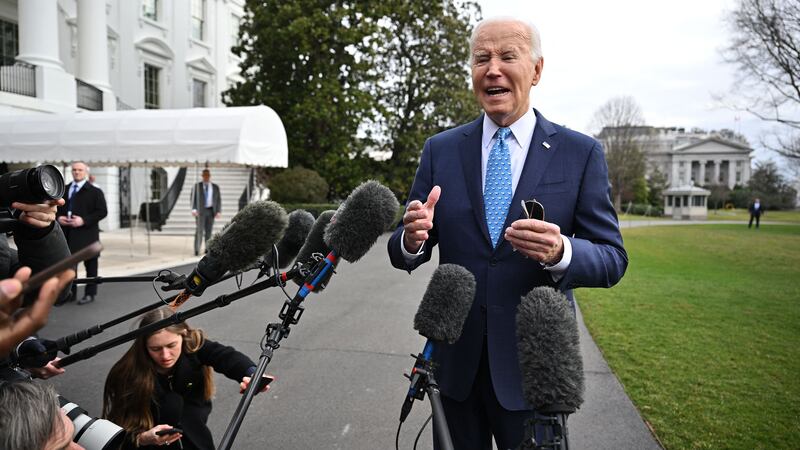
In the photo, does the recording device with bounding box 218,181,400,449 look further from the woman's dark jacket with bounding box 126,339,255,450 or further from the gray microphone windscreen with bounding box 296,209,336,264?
the woman's dark jacket with bounding box 126,339,255,450

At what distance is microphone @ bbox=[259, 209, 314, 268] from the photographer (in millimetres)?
2152

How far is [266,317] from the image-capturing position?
7727 mm

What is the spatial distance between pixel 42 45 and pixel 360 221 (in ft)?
63.2

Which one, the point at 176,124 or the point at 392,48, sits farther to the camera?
the point at 392,48

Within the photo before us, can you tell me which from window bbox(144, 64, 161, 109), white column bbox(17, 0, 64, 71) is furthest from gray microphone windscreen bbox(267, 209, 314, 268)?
window bbox(144, 64, 161, 109)

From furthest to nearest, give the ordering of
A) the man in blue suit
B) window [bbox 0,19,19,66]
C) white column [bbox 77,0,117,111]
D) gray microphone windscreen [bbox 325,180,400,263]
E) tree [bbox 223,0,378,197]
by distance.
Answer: tree [bbox 223,0,378,197]
white column [bbox 77,0,117,111]
window [bbox 0,19,19,66]
the man in blue suit
gray microphone windscreen [bbox 325,180,400,263]

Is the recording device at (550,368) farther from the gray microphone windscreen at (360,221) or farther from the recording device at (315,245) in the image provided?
the recording device at (315,245)

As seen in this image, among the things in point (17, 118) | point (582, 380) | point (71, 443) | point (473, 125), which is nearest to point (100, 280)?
point (71, 443)

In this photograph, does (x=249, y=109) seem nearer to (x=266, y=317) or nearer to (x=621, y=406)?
(x=266, y=317)

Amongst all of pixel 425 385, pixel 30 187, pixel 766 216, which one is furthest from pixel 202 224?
pixel 766 216

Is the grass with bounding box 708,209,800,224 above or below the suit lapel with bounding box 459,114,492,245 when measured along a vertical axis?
below

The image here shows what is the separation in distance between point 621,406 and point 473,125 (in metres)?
3.63

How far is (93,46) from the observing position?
63.5 feet

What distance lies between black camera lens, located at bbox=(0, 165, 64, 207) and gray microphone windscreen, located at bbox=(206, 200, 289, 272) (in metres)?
0.55
